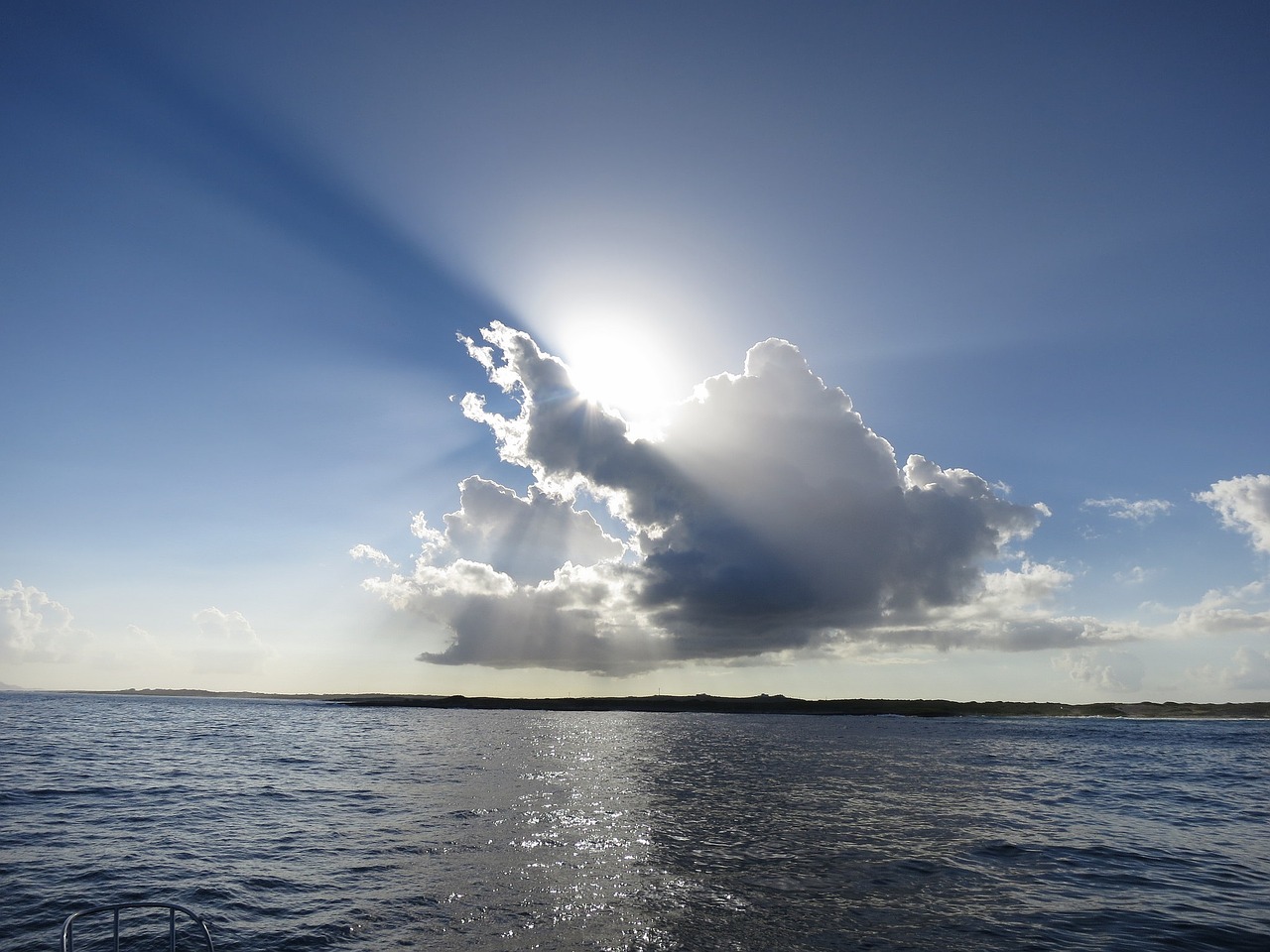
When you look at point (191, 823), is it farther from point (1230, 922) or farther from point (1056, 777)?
point (1056, 777)

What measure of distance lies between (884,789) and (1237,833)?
64.4ft

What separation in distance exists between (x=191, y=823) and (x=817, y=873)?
102 ft

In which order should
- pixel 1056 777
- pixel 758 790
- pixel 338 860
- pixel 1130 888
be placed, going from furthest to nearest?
pixel 1056 777, pixel 758 790, pixel 338 860, pixel 1130 888

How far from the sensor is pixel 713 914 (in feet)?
68.9

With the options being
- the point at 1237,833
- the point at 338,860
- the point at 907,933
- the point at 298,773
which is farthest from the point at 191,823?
the point at 1237,833

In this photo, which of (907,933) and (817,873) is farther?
(817,873)

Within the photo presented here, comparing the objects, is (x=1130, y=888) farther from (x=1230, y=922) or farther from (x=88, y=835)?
(x=88, y=835)

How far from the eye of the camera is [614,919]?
20516 mm

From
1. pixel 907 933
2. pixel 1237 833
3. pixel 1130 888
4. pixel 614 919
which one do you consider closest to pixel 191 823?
pixel 614 919

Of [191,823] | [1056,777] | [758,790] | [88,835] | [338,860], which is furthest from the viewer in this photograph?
[1056,777]

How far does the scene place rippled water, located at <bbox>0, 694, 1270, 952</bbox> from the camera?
2003cm

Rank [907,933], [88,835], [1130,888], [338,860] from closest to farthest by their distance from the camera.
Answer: [907,933] → [1130,888] → [338,860] → [88,835]

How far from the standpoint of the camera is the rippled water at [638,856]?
20031mm

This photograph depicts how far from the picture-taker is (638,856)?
28250 mm
